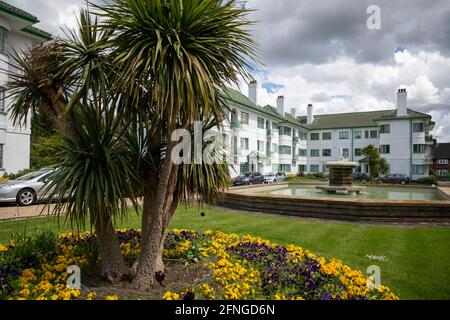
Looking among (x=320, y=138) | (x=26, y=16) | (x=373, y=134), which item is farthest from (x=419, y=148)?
(x=26, y=16)

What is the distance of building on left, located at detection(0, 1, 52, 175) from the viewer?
19000 mm

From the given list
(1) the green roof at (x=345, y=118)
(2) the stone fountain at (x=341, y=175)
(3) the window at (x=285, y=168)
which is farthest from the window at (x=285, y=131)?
(2) the stone fountain at (x=341, y=175)

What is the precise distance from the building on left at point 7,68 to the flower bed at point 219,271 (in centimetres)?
1708

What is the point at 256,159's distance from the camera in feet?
145

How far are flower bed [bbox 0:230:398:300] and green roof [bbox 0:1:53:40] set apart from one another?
16.3 m

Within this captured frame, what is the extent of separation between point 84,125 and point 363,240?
22.9 feet

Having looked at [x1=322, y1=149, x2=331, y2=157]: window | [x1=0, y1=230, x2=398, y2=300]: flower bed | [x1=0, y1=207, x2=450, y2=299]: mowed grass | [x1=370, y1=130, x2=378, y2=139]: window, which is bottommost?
[x1=0, y1=207, x2=450, y2=299]: mowed grass

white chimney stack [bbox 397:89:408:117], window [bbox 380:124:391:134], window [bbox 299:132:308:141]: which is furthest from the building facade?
window [bbox 299:132:308:141]

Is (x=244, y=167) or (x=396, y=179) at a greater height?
(x=244, y=167)

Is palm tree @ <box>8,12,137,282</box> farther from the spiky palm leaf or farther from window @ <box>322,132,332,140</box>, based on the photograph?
window @ <box>322,132,332,140</box>

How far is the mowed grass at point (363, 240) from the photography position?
17.0 feet

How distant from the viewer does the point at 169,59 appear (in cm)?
405

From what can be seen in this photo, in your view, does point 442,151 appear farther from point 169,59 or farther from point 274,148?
point 169,59
